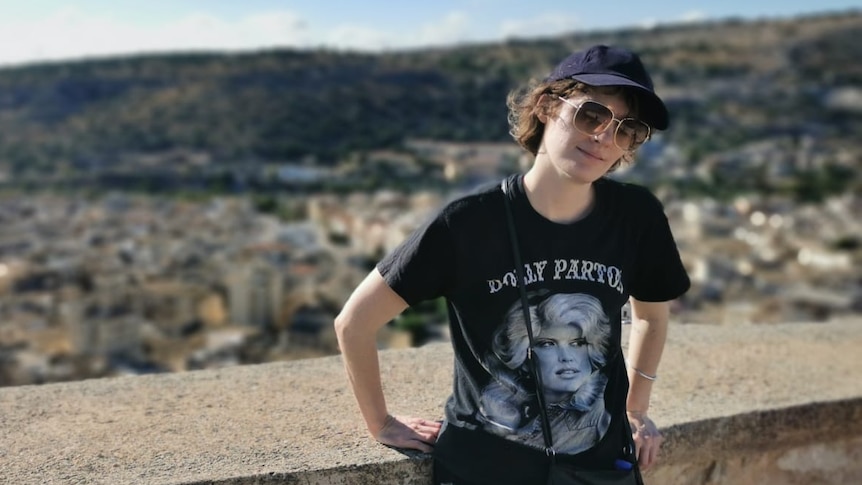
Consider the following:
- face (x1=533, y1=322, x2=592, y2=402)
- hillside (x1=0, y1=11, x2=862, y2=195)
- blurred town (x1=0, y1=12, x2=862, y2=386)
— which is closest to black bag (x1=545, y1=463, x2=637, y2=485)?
face (x1=533, y1=322, x2=592, y2=402)

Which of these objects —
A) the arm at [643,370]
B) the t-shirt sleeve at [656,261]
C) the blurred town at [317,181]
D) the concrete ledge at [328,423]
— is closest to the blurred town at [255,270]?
the blurred town at [317,181]

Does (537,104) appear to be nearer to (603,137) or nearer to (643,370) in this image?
(603,137)

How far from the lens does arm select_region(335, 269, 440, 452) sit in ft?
4.27

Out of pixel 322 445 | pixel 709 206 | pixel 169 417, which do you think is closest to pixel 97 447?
pixel 169 417

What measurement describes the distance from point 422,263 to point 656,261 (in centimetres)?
40

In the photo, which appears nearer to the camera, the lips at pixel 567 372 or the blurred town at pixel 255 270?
the lips at pixel 567 372

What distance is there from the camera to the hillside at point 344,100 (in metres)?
50.4

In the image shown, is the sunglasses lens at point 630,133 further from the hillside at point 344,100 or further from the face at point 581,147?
the hillside at point 344,100

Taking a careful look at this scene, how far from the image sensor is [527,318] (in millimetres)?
1291

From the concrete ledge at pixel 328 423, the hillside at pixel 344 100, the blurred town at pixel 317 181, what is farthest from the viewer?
the hillside at pixel 344 100

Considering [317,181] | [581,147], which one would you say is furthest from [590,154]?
[317,181]

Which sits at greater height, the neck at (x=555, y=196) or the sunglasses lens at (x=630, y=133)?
the sunglasses lens at (x=630, y=133)

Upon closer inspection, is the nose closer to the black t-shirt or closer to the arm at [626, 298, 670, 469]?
the black t-shirt

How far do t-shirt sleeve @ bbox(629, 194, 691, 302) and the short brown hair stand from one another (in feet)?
0.32
